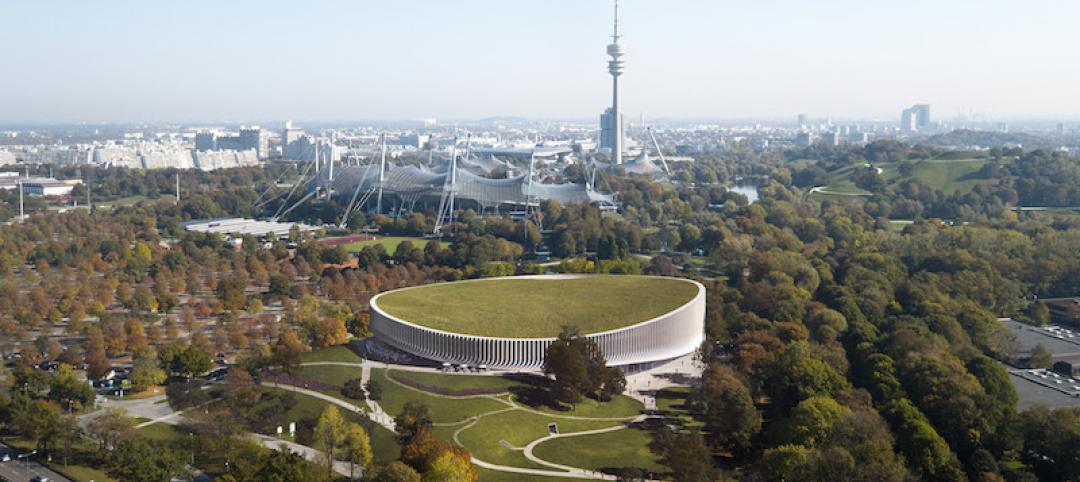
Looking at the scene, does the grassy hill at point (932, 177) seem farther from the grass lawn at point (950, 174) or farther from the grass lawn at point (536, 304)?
the grass lawn at point (536, 304)

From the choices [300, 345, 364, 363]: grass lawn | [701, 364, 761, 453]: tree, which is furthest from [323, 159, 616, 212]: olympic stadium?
[701, 364, 761, 453]: tree

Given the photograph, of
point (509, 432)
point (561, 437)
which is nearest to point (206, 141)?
point (509, 432)

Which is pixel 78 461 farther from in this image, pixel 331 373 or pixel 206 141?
pixel 206 141

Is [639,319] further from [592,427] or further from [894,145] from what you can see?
[894,145]

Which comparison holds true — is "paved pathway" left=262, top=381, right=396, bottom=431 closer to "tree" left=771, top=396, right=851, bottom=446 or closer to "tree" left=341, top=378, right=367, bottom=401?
"tree" left=341, top=378, right=367, bottom=401

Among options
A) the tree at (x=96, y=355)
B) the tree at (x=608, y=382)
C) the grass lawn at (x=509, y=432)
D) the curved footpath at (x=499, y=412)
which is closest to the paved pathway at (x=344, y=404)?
the curved footpath at (x=499, y=412)

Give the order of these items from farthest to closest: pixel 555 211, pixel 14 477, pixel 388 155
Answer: pixel 388 155 → pixel 555 211 → pixel 14 477

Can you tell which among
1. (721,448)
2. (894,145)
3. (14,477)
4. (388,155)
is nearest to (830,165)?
(894,145)
